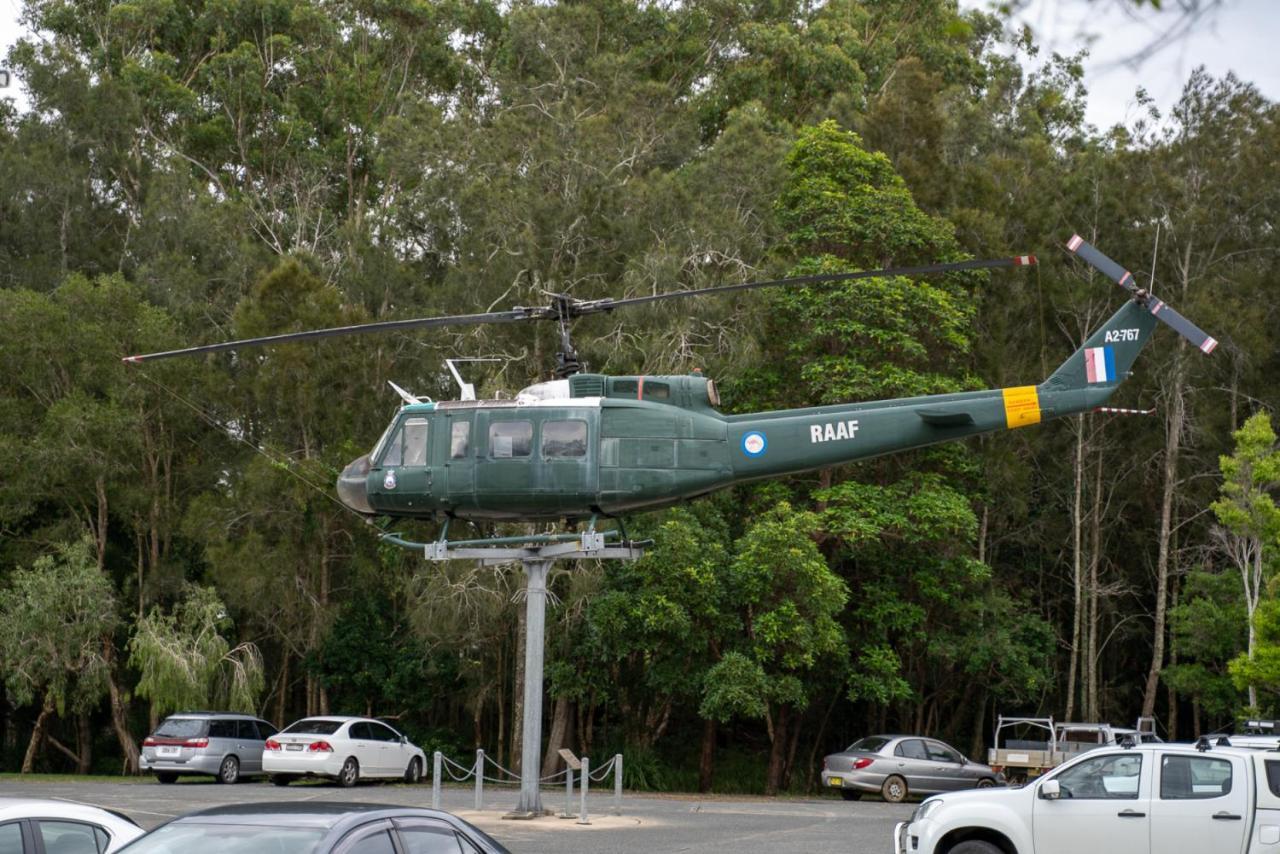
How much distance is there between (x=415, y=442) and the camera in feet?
66.3

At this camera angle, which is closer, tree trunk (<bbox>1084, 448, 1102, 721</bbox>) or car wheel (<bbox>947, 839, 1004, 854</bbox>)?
car wheel (<bbox>947, 839, 1004, 854</bbox>)

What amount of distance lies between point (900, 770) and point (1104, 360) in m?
11.0

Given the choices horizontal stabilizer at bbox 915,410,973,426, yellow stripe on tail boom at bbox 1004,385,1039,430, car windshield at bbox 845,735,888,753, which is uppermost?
yellow stripe on tail boom at bbox 1004,385,1039,430

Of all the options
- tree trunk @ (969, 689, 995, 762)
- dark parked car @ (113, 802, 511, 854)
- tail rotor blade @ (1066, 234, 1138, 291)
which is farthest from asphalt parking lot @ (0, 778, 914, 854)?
tree trunk @ (969, 689, 995, 762)

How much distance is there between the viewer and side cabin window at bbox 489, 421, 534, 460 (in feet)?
64.3

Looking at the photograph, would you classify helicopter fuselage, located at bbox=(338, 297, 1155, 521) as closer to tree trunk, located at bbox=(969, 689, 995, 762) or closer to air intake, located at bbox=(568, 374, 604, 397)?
air intake, located at bbox=(568, 374, 604, 397)

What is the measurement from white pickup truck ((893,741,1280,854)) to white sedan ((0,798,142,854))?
667 centimetres

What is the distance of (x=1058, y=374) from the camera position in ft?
67.6

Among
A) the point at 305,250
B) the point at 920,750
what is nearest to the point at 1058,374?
the point at 920,750

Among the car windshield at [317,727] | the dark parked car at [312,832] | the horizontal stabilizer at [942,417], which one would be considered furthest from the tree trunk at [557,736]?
the dark parked car at [312,832]

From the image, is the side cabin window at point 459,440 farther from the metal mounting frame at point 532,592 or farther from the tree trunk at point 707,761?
the tree trunk at point 707,761

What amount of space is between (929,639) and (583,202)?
1296cm

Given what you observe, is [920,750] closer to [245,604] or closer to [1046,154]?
[245,604]

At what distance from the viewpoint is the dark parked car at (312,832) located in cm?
680
